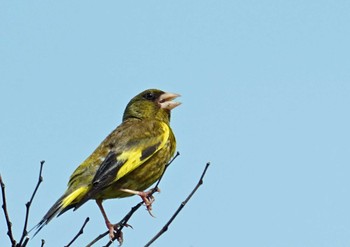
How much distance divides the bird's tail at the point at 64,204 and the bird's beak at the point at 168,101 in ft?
6.75

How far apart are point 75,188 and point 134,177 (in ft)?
2.42

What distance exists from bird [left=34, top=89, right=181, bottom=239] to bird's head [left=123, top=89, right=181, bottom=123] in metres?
0.01

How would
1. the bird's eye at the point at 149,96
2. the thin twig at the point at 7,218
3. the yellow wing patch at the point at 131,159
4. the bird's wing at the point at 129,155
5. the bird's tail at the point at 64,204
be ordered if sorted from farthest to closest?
the bird's eye at the point at 149,96 → the yellow wing patch at the point at 131,159 → the bird's wing at the point at 129,155 → the bird's tail at the point at 64,204 → the thin twig at the point at 7,218

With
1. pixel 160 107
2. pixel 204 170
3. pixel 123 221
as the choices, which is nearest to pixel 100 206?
pixel 160 107

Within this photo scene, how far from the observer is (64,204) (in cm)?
696

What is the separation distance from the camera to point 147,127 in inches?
335

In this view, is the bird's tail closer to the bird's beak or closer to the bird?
the bird

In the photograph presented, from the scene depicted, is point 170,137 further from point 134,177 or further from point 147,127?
point 134,177

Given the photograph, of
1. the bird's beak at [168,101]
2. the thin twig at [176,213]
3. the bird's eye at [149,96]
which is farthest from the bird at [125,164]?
the thin twig at [176,213]

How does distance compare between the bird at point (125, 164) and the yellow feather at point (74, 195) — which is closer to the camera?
the yellow feather at point (74, 195)

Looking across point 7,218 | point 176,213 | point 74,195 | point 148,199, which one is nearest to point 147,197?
point 148,199

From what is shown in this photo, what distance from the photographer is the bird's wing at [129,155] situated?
24.3ft

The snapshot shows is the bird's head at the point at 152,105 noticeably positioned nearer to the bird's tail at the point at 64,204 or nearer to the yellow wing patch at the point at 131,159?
the yellow wing patch at the point at 131,159

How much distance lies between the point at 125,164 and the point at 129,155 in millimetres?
177
